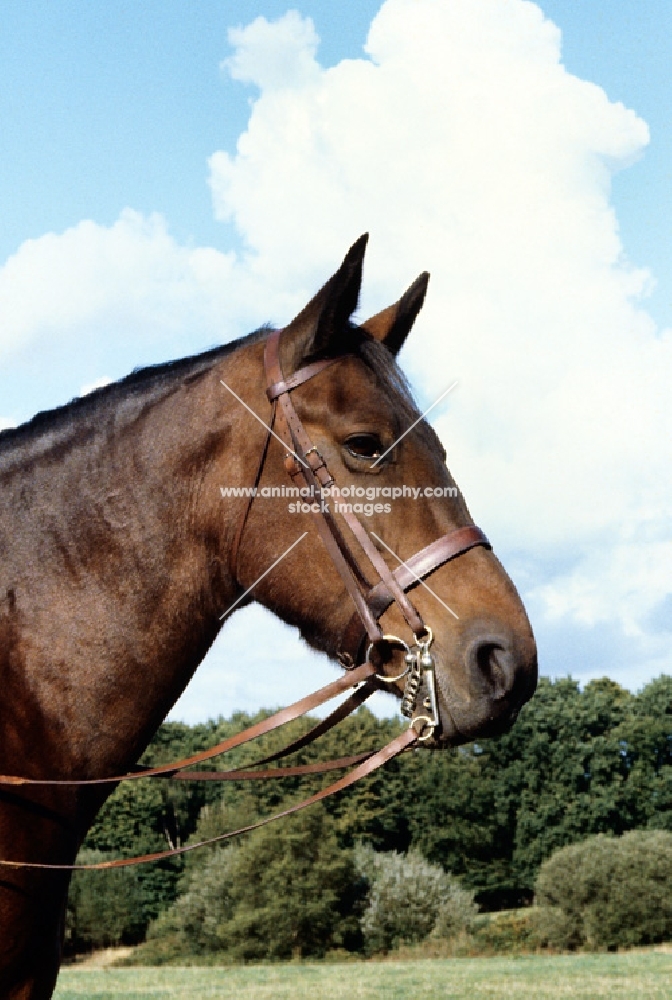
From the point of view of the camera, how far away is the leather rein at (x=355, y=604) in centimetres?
383

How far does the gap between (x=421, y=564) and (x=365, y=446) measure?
0.55 m

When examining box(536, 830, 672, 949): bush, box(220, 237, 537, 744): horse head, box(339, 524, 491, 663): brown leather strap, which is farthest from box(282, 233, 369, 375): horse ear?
box(536, 830, 672, 949): bush

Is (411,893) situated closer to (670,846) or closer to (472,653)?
(670,846)

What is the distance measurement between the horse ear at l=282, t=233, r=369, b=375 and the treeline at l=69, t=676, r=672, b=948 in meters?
35.8

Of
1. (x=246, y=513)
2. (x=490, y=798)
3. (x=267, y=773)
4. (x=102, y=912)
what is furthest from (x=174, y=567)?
(x=490, y=798)

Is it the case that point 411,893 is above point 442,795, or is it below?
below

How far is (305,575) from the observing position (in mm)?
4031

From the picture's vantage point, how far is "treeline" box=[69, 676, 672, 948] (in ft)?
136

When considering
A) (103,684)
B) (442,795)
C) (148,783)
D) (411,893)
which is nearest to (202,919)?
(411,893)

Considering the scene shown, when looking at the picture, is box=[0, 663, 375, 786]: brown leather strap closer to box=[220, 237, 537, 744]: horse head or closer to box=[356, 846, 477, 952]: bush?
box=[220, 237, 537, 744]: horse head

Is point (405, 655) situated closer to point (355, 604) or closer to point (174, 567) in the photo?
point (355, 604)

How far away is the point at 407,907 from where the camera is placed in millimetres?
31672

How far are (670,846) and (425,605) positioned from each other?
103ft

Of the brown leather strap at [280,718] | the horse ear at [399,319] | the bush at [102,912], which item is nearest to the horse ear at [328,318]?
the horse ear at [399,319]
